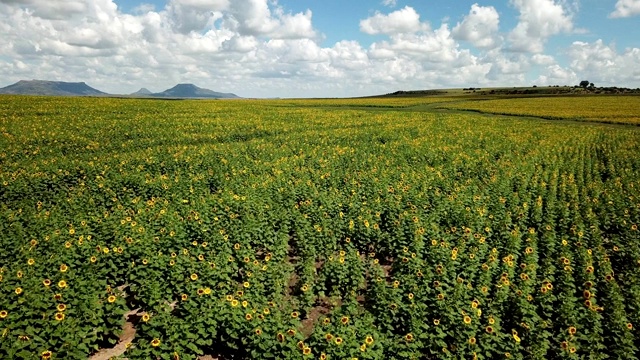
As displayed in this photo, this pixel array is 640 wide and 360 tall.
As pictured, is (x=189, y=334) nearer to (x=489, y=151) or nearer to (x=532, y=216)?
(x=532, y=216)

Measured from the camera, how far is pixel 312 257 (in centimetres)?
932

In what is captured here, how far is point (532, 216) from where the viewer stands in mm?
13016

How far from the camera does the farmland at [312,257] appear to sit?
20.5 feet

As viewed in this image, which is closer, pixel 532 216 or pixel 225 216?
pixel 225 216

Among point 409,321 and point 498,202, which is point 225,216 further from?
point 498,202

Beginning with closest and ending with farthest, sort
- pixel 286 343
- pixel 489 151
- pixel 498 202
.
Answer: pixel 286 343
pixel 498 202
pixel 489 151

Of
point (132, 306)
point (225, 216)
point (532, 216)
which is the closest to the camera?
point (132, 306)

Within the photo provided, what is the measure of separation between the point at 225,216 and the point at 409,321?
6.49 metres

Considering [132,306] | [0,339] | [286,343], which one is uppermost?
[0,339]

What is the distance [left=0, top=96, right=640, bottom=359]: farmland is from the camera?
20.5 ft

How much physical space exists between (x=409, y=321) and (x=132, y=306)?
5713 millimetres

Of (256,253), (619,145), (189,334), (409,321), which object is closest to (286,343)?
(189,334)

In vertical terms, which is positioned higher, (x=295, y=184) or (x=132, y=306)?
(x=295, y=184)

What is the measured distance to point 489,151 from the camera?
26016mm
